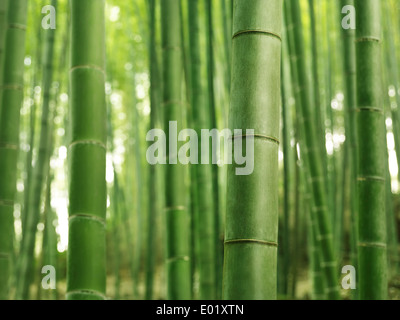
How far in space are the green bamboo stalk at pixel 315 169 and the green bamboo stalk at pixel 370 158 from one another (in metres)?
0.51

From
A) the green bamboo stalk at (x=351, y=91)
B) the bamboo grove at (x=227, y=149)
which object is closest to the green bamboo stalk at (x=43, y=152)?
the bamboo grove at (x=227, y=149)

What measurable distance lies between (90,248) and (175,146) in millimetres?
537

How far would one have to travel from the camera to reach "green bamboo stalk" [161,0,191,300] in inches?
52.5

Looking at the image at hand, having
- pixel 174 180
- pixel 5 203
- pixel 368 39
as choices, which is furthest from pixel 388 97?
pixel 5 203

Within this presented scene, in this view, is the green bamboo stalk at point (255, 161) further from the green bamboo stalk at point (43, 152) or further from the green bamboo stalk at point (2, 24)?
the green bamboo stalk at point (43, 152)

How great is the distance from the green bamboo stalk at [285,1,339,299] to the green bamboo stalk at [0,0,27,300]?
85 centimetres

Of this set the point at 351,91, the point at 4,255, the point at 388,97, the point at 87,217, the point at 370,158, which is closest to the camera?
the point at 87,217

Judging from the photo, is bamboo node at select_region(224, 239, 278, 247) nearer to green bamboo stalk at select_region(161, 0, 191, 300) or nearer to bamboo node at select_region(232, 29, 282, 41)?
bamboo node at select_region(232, 29, 282, 41)

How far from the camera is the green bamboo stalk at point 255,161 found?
78cm

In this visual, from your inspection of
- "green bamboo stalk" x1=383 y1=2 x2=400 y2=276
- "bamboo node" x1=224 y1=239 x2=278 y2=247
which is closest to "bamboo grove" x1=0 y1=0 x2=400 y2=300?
"bamboo node" x1=224 y1=239 x2=278 y2=247

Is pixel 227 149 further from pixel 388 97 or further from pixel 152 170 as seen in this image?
pixel 388 97

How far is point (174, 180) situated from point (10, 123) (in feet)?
1.51

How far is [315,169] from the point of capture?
1685mm

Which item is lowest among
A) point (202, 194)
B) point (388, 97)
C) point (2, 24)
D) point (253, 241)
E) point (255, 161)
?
point (253, 241)
